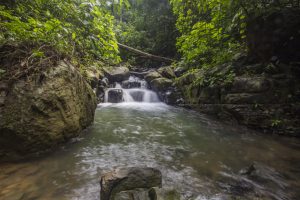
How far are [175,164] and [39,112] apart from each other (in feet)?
8.47

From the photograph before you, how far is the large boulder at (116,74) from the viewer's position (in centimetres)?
1232

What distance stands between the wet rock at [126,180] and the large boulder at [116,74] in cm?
1037

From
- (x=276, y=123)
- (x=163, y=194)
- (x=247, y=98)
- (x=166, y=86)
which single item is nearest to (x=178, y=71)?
Answer: (x=166, y=86)

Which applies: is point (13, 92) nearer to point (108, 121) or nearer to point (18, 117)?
point (18, 117)

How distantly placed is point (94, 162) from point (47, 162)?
0.75 metres

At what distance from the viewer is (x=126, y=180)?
2.26 m

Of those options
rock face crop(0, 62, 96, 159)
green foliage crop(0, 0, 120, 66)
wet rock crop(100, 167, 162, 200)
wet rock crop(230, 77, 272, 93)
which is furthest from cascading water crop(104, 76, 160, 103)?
wet rock crop(100, 167, 162, 200)

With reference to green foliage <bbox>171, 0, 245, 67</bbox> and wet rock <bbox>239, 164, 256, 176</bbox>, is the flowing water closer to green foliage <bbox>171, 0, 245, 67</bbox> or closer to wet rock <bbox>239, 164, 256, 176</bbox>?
wet rock <bbox>239, 164, 256, 176</bbox>

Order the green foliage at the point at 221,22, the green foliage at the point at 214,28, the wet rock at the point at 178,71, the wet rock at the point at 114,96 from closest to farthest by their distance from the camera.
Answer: the green foliage at the point at 221,22
the green foliage at the point at 214,28
the wet rock at the point at 114,96
the wet rock at the point at 178,71

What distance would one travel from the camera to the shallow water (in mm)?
2428

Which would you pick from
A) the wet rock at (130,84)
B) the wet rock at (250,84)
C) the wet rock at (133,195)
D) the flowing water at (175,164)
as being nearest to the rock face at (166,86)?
the wet rock at (130,84)

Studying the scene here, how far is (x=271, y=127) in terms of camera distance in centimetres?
505

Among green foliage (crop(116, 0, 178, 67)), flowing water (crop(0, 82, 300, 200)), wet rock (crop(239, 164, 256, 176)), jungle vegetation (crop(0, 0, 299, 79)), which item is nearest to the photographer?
flowing water (crop(0, 82, 300, 200))

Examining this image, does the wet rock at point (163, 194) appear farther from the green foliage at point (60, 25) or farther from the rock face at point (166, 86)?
the rock face at point (166, 86)
